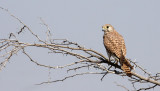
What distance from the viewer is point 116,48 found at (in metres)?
4.73

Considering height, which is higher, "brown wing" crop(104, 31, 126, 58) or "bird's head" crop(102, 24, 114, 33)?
"bird's head" crop(102, 24, 114, 33)

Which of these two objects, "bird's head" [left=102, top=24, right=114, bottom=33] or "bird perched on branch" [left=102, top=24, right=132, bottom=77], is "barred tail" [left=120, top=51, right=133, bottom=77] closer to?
"bird perched on branch" [left=102, top=24, right=132, bottom=77]

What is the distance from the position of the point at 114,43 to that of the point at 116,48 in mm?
200

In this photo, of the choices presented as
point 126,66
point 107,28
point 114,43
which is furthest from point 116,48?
point 107,28

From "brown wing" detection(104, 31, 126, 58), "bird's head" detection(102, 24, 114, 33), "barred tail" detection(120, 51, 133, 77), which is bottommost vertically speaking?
"barred tail" detection(120, 51, 133, 77)

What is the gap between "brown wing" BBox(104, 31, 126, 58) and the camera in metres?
4.64

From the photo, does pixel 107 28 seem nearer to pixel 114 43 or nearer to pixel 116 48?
pixel 114 43

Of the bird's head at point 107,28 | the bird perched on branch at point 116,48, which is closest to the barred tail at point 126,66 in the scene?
the bird perched on branch at point 116,48

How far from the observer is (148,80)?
3.81 meters

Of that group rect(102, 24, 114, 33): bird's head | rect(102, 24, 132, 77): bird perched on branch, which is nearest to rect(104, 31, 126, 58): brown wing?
rect(102, 24, 132, 77): bird perched on branch

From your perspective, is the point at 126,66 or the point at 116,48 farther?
the point at 116,48

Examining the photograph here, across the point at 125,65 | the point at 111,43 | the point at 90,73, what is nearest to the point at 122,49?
the point at 111,43

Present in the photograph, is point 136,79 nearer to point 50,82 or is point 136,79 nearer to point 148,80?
point 148,80

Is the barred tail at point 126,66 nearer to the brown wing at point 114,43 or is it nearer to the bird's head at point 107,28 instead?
the brown wing at point 114,43
